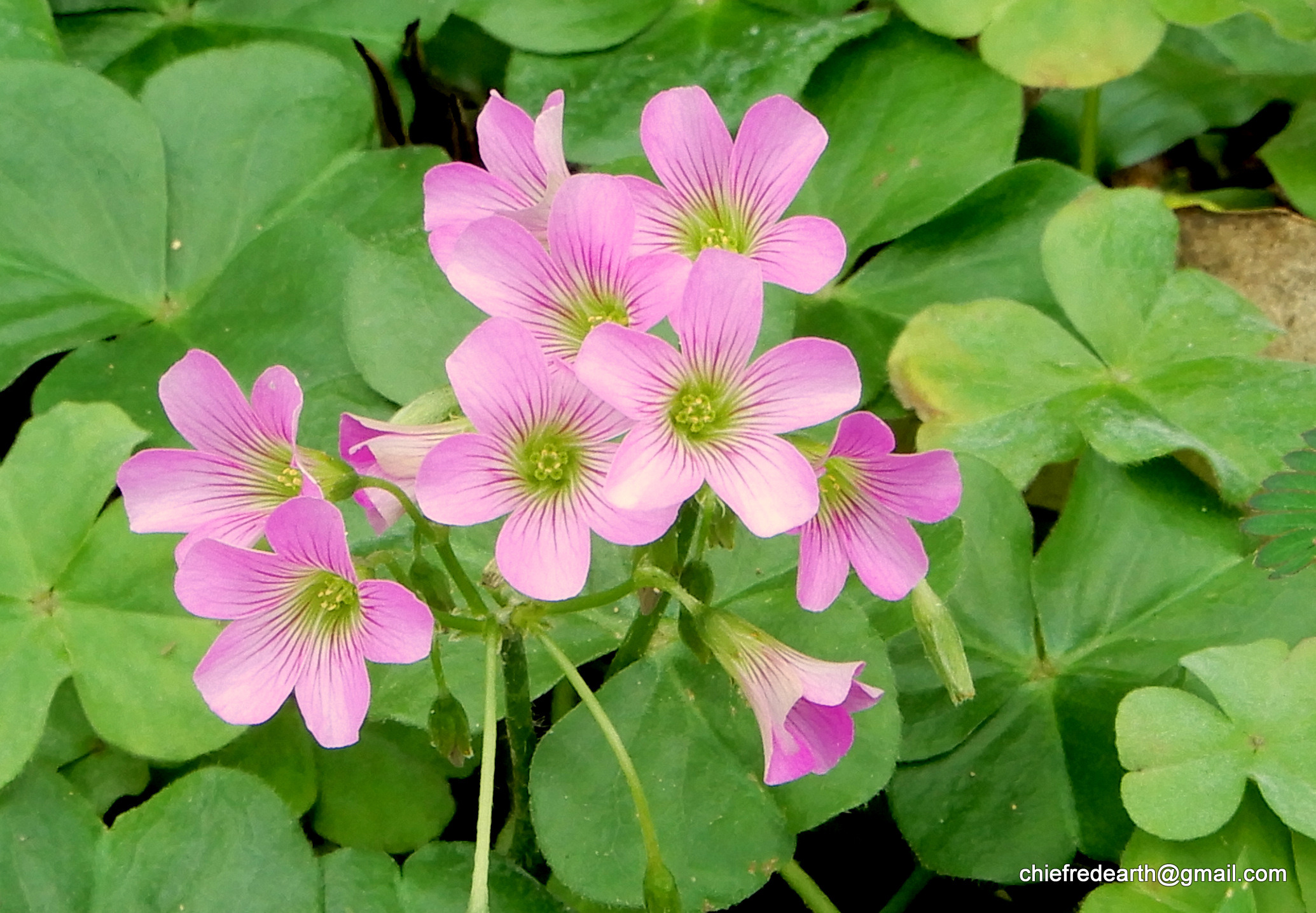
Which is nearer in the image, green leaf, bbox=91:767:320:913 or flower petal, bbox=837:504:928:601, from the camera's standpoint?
flower petal, bbox=837:504:928:601

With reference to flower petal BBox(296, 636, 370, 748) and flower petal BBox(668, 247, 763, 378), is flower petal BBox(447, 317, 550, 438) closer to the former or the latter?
flower petal BBox(668, 247, 763, 378)

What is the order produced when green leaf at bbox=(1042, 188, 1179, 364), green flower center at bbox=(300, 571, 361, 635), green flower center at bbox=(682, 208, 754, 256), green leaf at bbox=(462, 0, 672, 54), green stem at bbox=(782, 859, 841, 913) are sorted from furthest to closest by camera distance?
1. green leaf at bbox=(462, 0, 672, 54)
2. green leaf at bbox=(1042, 188, 1179, 364)
3. green stem at bbox=(782, 859, 841, 913)
4. green flower center at bbox=(682, 208, 754, 256)
5. green flower center at bbox=(300, 571, 361, 635)

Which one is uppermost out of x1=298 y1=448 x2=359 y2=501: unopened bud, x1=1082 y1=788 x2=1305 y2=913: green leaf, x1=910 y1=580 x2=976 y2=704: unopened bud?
x1=298 y1=448 x2=359 y2=501: unopened bud

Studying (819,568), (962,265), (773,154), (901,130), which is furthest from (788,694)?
(901,130)

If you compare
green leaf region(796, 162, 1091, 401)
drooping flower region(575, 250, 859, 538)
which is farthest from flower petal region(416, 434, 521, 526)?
green leaf region(796, 162, 1091, 401)

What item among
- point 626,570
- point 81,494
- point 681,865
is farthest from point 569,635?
point 81,494

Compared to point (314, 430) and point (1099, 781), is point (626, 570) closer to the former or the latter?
point (314, 430)

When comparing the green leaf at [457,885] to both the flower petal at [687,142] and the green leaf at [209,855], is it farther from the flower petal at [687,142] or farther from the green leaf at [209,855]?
the flower petal at [687,142]
